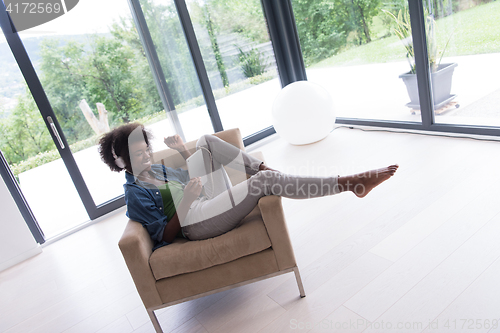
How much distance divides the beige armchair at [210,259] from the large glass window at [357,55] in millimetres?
2456

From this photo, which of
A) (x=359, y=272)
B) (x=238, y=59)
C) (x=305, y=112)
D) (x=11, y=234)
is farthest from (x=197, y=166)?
(x=238, y=59)

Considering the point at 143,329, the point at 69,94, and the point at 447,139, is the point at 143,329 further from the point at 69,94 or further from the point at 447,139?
the point at 447,139

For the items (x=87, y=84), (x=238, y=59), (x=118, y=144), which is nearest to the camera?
(x=118, y=144)

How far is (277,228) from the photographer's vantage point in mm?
1687

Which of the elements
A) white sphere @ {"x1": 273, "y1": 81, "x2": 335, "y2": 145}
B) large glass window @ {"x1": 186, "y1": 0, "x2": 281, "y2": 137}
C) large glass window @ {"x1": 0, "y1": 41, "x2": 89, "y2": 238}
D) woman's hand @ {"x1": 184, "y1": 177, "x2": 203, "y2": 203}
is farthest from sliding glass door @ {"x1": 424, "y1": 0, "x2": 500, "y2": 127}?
large glass window @ {"x1": 0, "y1": 41, "x2": 89, "y2": 238}

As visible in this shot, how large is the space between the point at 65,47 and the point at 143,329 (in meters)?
2.69

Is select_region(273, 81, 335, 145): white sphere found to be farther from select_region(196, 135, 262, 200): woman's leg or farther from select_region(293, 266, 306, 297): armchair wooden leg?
select_region(293, 266, 306, 297): armchair wooden leg

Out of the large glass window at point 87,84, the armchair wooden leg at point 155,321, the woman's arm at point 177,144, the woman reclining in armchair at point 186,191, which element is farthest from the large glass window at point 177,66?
the armchair wooden leg at point 155,321

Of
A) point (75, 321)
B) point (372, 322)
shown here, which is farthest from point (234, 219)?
point (75, 321)

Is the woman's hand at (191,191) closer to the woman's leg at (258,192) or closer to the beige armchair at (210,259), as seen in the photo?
the woman's leg at (258,192)

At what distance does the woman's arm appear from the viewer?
2406 millimetres

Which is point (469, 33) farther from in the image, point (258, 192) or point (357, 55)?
point (258, 192)

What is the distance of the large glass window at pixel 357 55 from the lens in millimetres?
3457

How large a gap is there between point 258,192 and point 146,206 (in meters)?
0.57
